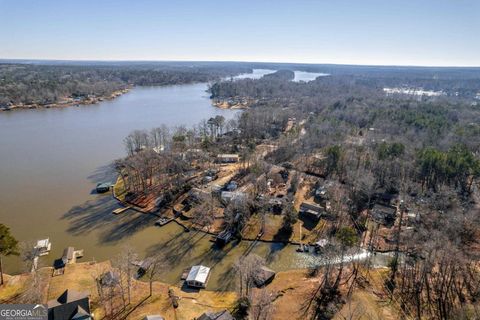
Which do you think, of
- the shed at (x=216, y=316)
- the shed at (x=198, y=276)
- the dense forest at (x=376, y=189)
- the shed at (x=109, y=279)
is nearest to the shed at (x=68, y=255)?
the shed at (x=109, y=279)

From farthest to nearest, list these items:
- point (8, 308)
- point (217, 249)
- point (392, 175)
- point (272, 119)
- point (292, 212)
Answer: point (272, 119), point (392, 175), point (292, 212), point (217, 249), point (8, 308)

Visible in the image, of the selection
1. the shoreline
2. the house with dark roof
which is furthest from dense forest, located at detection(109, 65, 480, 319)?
the shoreline

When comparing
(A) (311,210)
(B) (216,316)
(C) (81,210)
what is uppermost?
(B) (216,316)

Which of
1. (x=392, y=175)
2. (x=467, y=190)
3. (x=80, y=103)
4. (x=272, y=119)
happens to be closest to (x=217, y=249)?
(x=392, y=175)

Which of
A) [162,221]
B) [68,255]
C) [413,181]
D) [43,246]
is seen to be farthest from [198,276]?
[413,181]

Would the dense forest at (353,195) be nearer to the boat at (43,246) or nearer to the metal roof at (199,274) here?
the metal roof at (199,274)

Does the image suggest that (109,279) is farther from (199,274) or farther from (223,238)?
(223,238)

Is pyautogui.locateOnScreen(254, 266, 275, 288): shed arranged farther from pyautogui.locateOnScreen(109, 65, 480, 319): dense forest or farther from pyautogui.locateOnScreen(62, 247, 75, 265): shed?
pyautogui.locateOnScreen(62, 247, 75, 265): shed

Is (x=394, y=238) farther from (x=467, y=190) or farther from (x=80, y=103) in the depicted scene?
(x=80, y=103)
